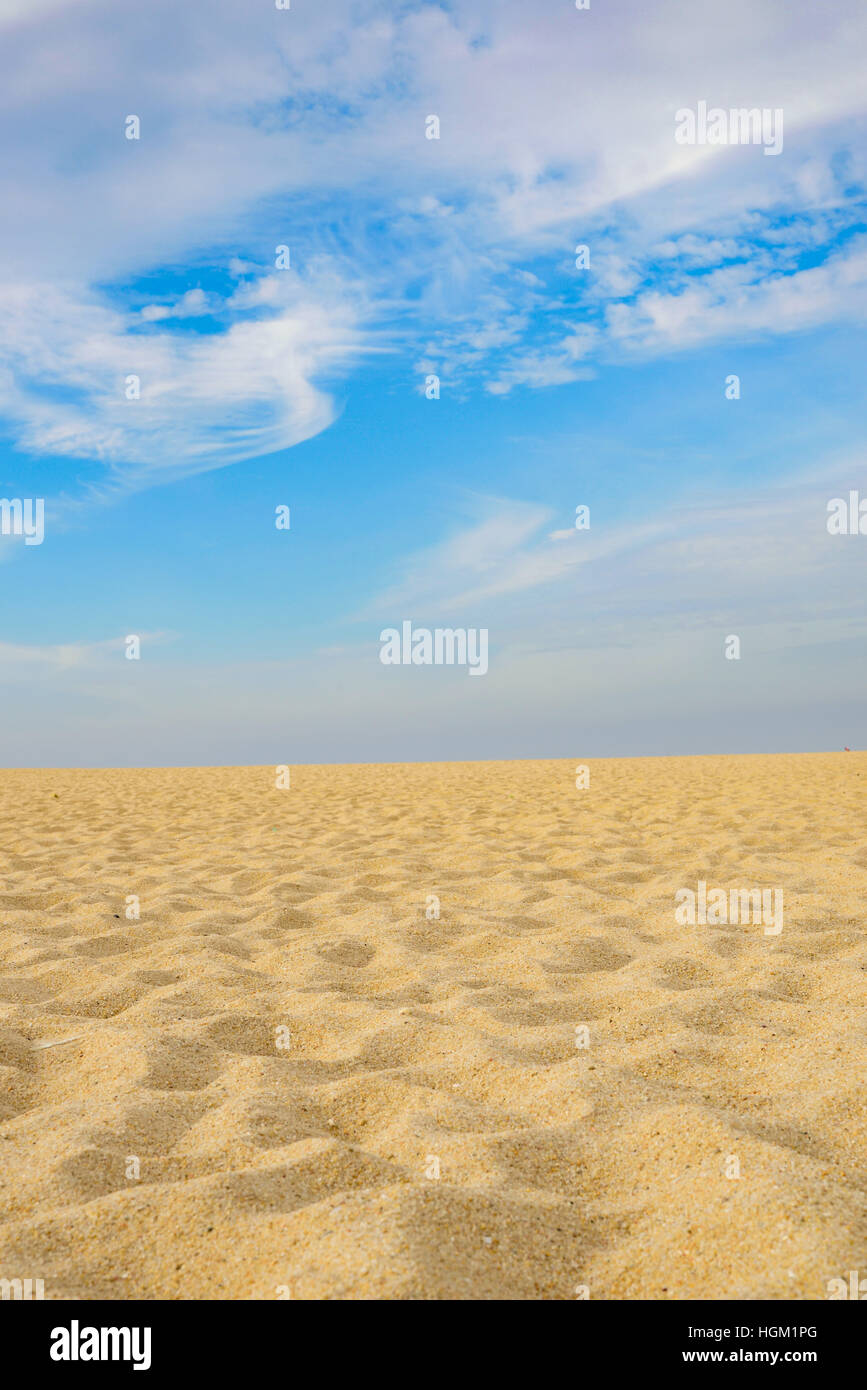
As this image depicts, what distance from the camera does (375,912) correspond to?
552cm

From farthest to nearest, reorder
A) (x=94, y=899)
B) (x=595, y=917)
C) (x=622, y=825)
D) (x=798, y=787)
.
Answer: (x=798, y=787), (x=622, y=825), (x=94, y=899), (x=595, y=917)

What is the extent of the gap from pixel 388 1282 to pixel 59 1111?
150cm

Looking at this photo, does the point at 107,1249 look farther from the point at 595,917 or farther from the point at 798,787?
the point at 798,787

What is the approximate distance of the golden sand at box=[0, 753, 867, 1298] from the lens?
2064 mm

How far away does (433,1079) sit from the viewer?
313 cm

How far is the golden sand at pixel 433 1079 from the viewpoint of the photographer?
2.06m

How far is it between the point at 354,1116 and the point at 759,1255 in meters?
1.30
